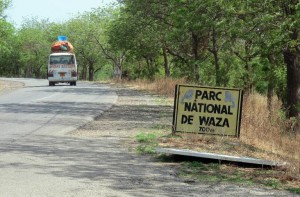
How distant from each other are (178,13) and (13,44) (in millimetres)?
92846

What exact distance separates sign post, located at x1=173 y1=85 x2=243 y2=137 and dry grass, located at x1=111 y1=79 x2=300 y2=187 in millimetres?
237

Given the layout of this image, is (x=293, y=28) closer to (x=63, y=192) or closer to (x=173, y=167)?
(x=173, y=167)

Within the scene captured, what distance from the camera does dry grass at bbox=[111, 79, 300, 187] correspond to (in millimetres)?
10930

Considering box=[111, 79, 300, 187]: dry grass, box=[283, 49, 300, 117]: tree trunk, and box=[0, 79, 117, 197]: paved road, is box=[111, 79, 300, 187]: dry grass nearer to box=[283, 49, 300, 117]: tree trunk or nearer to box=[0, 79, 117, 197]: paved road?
box=[283, 49, 300, 117]: tree trunk

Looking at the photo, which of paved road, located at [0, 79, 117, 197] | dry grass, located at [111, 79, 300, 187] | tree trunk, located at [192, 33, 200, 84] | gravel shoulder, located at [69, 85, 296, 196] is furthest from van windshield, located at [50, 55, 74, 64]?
dry grass, located at [111, 79, 300, 187]

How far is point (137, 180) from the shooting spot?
316 inches

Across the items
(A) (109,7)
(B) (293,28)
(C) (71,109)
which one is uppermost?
(A) (109,7)

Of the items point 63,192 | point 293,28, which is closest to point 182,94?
point 293,28

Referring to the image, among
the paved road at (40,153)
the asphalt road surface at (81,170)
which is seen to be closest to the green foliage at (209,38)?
the asphalt road surface at (81,170)

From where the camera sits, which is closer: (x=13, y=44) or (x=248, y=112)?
(x=248, y=112)

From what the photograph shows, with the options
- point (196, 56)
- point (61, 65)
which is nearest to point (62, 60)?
point (61, 65)

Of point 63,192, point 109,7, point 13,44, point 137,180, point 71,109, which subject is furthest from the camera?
point 13,44

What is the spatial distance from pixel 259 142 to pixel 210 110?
1397 mm

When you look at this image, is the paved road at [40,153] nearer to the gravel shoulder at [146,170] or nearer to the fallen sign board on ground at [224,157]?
the gravel shoulder at [146,170]
